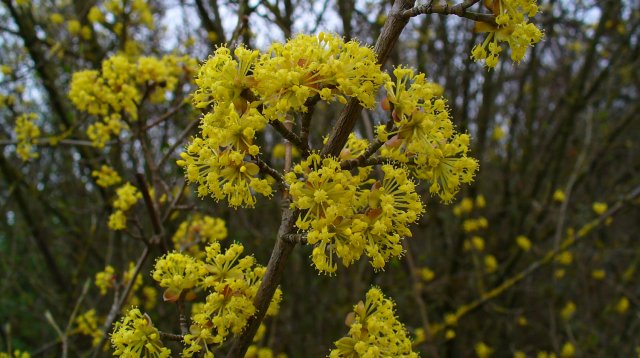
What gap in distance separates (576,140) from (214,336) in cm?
604

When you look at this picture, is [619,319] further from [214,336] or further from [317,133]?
[214,336]

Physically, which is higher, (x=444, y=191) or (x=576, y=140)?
(x=576, y=140)

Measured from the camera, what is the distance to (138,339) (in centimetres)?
181

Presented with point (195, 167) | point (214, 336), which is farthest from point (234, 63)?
point (214, 336)

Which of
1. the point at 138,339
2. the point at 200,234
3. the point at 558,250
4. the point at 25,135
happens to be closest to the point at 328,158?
the point at 138,339

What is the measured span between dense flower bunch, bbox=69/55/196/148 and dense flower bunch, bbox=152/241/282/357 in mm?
1514

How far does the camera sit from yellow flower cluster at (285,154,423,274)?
1536 millimetres

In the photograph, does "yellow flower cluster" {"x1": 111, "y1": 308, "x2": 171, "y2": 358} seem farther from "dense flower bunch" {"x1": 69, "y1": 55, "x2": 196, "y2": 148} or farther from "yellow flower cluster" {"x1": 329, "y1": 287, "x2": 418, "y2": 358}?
"dense flower bunch" {"x1": 69, "y1": 55, "x2": 196, "y2": 148}

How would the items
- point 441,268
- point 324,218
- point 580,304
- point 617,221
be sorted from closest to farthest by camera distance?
point 324,218, point 441,268, point 580,304, point 617,221

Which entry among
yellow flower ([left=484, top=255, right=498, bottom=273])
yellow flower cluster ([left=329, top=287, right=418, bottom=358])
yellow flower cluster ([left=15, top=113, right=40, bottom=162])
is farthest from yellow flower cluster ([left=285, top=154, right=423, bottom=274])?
yellow flower ([left=484, top=255, right=498, bottom=273])

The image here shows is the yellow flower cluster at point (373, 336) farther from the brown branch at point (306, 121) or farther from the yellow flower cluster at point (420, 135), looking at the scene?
the brown branch at point (306, 121)

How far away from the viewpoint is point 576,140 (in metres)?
6.64

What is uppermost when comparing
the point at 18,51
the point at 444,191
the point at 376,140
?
the point at 18,51

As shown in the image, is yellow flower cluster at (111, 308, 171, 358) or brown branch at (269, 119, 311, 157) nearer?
brown branch at (269, 119, 311, 157)
